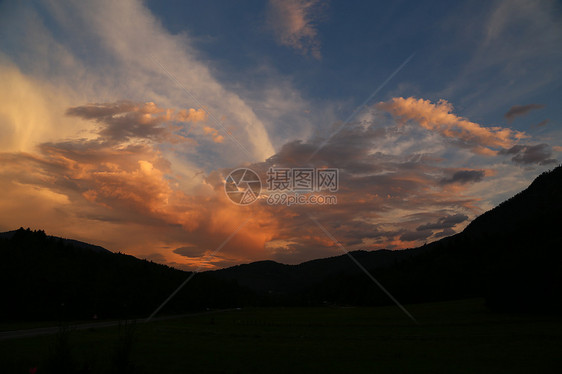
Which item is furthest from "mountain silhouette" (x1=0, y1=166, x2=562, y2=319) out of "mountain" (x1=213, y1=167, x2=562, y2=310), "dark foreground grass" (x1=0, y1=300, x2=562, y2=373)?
"dark foreground grass" (x1=0, y1=300, x2=562, y2=373)

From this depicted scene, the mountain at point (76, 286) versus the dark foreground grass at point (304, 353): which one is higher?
the mountain at point (76, 286)

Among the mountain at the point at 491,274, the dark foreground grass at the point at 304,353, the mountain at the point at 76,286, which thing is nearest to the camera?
the dark foreground grass at the point at 304,353

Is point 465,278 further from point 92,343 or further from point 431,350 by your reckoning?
point 92,343

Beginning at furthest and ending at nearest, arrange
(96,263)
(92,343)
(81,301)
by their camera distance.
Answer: (96,263) < (81,301) < (92,343)

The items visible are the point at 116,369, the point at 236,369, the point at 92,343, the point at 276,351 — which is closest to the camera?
the point at 116,369

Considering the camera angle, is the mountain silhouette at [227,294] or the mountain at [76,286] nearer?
the mountain silhouette at [227,294]

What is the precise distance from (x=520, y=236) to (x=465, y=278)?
33.5m

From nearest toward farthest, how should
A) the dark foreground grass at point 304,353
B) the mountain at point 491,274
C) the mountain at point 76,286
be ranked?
1. the dark foreground grass at point 304,353
2. the mountain at point 491,274
3. the mountain at point 76,286

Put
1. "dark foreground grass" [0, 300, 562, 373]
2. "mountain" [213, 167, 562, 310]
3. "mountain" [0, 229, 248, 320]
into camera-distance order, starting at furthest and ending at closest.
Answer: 1. "mountain" [0, 229, 248, 320]
2. "mountain" [213, 167, 562, 310]
3. "dark foreground grass" [0, 300, 562, 373]

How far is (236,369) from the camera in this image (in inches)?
963

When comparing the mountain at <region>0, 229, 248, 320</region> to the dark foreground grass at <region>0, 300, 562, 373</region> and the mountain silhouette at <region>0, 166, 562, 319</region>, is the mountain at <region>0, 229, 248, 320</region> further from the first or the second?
the dark foreground grass at <region>0, 300, 562, 373</region>

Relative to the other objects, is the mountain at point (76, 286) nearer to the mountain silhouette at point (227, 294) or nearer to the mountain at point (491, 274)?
the mountain silhouette at point (227, 294)

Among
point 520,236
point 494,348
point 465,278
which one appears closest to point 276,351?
point 494,348

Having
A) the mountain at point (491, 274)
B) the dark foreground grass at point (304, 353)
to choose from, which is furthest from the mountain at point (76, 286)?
the mountain at point (491, 274)
